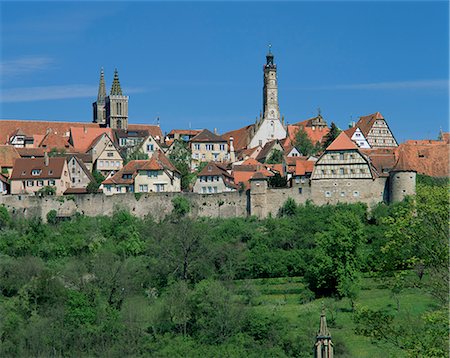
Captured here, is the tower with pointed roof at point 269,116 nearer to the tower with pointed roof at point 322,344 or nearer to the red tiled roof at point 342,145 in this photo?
the red tiled roof at point 342,145

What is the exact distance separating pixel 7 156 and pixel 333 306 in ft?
106

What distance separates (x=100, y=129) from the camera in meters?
85.2

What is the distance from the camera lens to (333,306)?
5000cm

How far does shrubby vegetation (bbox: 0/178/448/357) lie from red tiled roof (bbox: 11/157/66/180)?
19.4 ft

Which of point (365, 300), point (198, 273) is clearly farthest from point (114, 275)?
point (365, 300)

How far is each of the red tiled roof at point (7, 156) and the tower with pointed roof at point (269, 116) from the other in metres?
23.7

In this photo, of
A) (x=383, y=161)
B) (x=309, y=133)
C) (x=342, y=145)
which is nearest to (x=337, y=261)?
(x=342, y=145)

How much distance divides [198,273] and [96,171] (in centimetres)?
2053

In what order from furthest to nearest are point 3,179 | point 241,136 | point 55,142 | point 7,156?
1. point 241,136
2. point 55,142
3. point 7,156
4. point 3,179

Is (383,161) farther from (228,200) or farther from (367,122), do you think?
(367,122)

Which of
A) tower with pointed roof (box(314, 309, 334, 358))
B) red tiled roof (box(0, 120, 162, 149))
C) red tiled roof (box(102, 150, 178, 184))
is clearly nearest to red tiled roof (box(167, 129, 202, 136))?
red tiled roof (box(0, 120, 162, 149))

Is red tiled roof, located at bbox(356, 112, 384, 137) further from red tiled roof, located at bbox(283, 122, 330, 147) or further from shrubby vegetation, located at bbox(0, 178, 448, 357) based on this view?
shrubby vegetation, located at bbox(0, 178, 448, 357)

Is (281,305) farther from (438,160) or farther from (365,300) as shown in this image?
(438,160)

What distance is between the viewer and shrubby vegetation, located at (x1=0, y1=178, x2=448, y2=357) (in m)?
46.2
